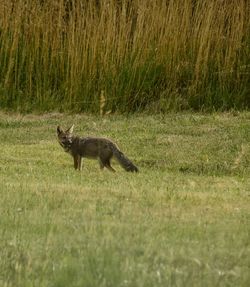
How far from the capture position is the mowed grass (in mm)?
6020

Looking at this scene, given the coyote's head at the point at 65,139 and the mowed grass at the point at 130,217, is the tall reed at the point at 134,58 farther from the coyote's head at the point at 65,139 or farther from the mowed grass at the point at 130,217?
the coyote's head at the point at 65,139

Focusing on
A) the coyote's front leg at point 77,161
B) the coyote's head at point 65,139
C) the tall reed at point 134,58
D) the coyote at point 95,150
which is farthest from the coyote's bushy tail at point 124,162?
the tall reed at point 134,58

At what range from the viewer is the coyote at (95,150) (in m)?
11.4

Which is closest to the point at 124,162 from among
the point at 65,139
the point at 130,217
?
the point at 65,139

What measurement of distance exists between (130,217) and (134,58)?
975 cm

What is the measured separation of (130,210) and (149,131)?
271 inches

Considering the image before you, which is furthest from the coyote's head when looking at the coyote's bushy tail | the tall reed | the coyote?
the tall reed

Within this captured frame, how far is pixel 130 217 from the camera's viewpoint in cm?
749

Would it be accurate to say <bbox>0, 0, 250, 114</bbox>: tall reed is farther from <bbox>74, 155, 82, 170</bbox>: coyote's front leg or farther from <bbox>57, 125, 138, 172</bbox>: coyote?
<bbox>74, 155, 82, 170</bbox>: coyote's front leg

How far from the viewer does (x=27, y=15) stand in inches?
693

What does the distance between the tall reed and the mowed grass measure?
3366 millimetres

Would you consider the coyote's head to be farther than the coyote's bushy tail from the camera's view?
Yes

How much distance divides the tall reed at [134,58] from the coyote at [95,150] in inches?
185

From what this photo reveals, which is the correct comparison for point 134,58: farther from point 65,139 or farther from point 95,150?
point 95,150
